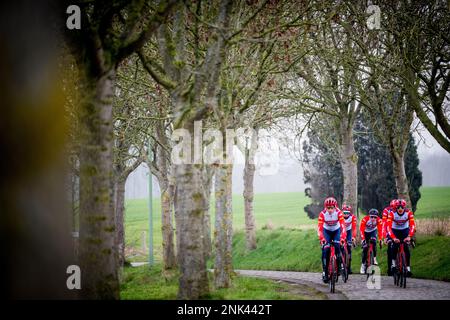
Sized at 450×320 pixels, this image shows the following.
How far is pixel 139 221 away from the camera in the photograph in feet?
256

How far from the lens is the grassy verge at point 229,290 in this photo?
463 inches

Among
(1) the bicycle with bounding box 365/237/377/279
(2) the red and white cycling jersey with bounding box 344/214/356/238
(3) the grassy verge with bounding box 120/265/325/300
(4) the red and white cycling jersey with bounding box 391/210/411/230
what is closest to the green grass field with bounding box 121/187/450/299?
(3) the grassy verge with bounding box 120/265/325/300

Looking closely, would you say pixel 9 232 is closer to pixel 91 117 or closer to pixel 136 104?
pixel 91 117

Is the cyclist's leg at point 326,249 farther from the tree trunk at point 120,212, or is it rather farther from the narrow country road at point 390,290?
the tree trunk at point 120,212

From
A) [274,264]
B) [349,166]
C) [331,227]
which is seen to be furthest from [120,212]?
[331,227]

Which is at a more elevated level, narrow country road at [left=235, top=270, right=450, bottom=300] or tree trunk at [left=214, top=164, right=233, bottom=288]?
tree trunk at [left=214, top=164, right=233, bottom=288]

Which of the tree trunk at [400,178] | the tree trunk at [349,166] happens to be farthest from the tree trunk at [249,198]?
the tree trunk at [400,178]

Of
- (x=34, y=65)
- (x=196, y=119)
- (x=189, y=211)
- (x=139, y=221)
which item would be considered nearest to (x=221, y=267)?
(x=189, y=211)

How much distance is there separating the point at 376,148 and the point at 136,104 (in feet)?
88.2

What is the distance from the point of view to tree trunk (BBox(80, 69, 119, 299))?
8.55 metres

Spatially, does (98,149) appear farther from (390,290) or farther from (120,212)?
(120,212)

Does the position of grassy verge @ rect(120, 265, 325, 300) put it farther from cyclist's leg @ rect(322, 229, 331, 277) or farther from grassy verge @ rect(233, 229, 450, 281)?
grassy verge @ rect(233, 229, 450, 281)

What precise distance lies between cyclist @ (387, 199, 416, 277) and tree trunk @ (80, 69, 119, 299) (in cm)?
796

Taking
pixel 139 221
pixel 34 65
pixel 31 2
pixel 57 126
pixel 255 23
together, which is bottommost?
pixel 139 221
